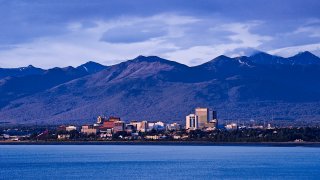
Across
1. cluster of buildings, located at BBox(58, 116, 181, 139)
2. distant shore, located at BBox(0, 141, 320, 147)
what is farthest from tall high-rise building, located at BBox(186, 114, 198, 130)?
distant shore, located at BBox(0, 141, 320, 147)

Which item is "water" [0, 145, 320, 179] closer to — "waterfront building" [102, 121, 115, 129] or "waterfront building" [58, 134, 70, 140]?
"waterfront building" [58, 134, 70, 140]

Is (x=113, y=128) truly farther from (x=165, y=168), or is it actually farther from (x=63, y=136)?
(x=165, y=168)

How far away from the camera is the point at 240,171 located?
229 feet

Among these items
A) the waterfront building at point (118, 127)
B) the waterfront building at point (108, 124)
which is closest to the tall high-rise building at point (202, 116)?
the waterfront building at point (118, 127)

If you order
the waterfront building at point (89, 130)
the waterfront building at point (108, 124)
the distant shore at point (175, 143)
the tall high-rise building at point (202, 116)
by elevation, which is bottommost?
the distant shore at point (175, 143)

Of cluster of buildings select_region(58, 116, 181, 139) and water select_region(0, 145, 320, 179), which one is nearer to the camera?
water select_region(0, 145, 320, 179)

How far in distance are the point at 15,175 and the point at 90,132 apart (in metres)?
93.3

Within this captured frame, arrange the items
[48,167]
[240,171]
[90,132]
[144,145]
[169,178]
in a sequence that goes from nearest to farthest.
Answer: [169,178] < [240,171] < [48,167] < [144,145] < [90,132]

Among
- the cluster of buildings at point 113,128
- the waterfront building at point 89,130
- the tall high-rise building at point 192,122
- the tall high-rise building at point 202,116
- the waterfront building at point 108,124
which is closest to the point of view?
the cluster of buildings at point 113,128

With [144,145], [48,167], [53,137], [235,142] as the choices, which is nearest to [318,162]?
[48,167]

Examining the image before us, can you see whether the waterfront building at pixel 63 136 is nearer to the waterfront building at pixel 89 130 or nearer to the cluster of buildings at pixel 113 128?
the cluster of buildings at pixel 113 128

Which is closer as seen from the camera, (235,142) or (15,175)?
(15,175)

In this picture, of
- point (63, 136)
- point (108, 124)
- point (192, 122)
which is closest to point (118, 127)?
point (108, 124)

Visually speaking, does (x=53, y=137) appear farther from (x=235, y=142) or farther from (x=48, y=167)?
(x=48, y=167)
